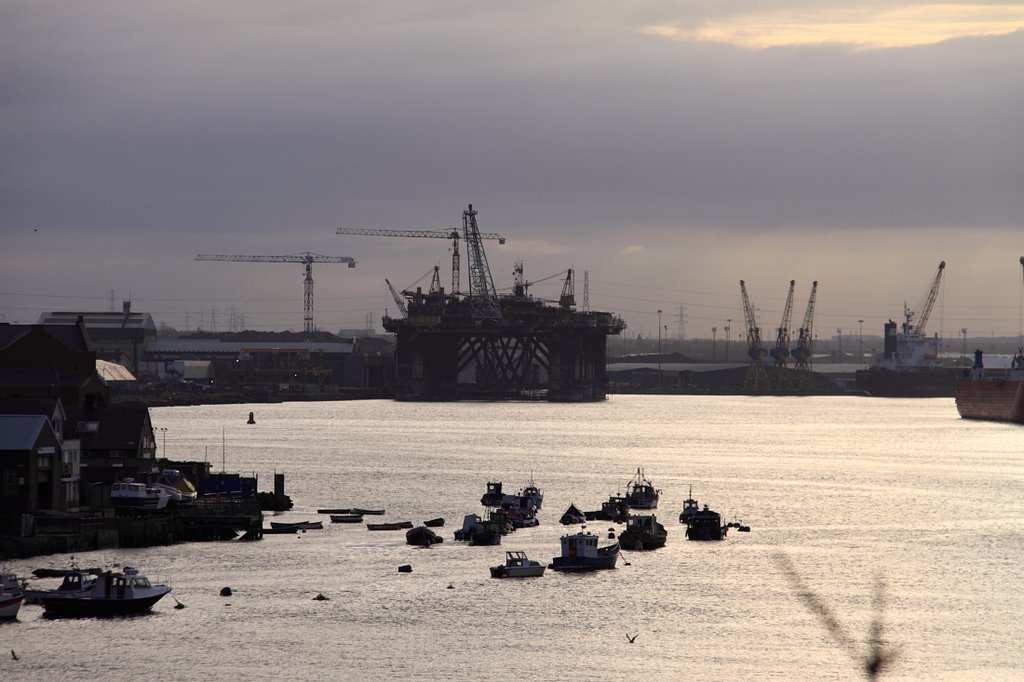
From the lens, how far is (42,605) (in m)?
47.4

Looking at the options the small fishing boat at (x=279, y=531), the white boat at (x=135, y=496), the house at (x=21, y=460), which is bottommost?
the small fishing boat at (x=279, y=531)

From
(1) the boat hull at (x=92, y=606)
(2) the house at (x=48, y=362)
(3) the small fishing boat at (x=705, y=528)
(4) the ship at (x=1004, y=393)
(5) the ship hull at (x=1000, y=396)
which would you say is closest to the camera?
(1) the boat hull at (x=92, y=606)

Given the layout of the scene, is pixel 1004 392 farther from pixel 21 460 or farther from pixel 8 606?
pixel 8 606

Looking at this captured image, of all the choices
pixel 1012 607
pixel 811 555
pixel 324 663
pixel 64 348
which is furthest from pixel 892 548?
pixel 64 348

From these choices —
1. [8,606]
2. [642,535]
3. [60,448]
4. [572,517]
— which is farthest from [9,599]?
[572,517]

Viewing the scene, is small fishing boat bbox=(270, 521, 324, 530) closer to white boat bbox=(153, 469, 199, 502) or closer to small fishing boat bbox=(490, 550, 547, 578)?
white boat bbox=(153, 469, 199, 502)

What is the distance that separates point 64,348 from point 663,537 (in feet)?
105

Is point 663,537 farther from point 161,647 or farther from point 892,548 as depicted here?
point 161,647

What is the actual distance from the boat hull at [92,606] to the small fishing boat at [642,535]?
22.5 m

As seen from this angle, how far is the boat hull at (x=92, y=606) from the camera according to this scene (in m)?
46.9

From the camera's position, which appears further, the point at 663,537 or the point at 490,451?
the point at 490,451

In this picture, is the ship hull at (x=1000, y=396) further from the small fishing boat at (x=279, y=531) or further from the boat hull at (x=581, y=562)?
the boat hull at (x=581, y=562)

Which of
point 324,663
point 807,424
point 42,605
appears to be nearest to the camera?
point 324,663

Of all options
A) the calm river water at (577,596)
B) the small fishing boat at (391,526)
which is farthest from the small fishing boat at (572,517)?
the small fishing boat at (391,526)
